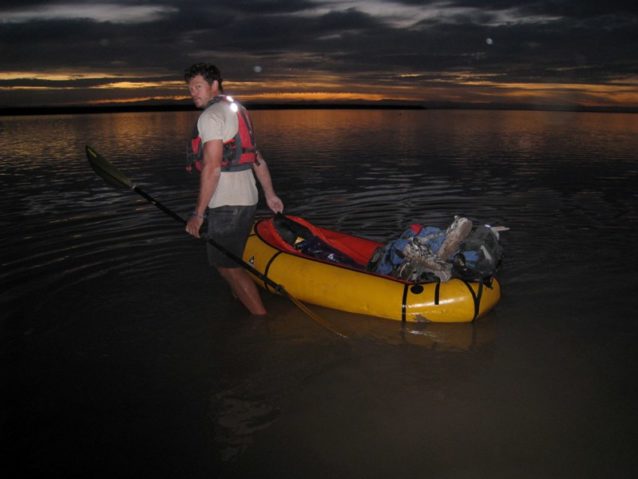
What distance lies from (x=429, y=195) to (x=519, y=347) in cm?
741

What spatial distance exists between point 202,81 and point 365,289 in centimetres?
237

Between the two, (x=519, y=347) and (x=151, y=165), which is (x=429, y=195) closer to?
(x=519, y=347)

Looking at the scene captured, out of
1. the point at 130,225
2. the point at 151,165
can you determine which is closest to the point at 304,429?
the point at 130,225

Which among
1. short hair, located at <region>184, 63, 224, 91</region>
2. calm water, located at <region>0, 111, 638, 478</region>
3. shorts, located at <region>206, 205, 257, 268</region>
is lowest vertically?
calm water, located at <region>0, 111, 638, 478</region>

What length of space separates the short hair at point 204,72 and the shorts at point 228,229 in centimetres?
104

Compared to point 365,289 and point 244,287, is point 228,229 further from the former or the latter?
point 365,289

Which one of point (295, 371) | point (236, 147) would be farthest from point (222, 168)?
point (295, 371)

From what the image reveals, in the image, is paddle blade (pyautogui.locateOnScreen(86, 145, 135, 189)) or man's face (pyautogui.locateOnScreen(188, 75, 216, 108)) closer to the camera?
man's face (pyautogui.locateOnScreen(188, 75, 216, 108))

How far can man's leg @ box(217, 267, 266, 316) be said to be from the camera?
457 centimetres

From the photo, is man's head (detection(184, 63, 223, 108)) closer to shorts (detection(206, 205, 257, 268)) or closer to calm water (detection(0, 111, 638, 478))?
shorts (detection(206, 205, 257, 268))

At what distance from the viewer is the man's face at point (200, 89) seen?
402 cm

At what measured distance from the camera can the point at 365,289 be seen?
4.86m

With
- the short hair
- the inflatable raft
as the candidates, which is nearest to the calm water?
the inflatable raft

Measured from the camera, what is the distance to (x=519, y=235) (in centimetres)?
776
